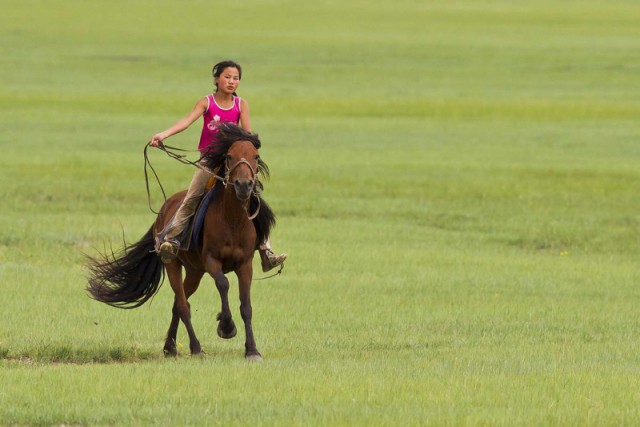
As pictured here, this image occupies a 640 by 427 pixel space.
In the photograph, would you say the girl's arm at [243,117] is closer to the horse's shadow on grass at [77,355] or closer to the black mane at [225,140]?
the black mane at [225,140]

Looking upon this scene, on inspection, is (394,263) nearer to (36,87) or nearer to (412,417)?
(412,417)

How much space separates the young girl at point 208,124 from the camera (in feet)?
35.9

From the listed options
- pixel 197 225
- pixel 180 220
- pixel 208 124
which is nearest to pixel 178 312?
pixel 180 220

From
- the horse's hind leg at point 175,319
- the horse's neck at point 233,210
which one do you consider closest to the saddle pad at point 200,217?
the horse's neck at point 233,210

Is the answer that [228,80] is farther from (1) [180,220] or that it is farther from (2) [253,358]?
(2) [253,358]

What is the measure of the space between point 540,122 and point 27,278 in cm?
2625

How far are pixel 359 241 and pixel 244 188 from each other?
10009 millimetres

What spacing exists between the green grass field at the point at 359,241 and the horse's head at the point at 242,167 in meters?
1.29

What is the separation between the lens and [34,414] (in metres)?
8.31

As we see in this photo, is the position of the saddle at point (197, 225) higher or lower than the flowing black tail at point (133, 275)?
higher

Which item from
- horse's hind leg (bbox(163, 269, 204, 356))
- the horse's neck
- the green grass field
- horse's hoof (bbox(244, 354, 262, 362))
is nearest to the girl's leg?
the horse's neck

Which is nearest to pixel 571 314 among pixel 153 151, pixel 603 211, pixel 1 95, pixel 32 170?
pixel 603 211

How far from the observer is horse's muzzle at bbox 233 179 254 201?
10203mm

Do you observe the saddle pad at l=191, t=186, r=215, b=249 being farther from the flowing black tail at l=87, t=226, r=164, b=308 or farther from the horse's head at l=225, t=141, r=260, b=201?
the flowing black tail at l=87, t=226, r=164, b=308
